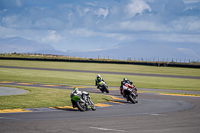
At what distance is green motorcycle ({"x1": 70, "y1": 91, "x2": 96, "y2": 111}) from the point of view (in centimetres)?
1811

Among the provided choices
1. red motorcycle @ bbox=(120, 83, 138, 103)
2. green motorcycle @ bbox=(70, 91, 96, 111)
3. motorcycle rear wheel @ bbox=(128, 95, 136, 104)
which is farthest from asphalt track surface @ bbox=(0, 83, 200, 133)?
red motorcycle @ bbox=(120, 83, 138, 103)

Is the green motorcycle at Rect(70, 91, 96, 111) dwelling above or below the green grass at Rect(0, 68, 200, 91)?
above

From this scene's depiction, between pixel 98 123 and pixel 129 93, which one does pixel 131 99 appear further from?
pixel 98 123

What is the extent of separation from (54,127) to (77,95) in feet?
18.6

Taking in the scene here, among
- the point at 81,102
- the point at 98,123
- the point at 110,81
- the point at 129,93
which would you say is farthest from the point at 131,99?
the point at 110,81

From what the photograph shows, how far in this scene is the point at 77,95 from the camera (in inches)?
715

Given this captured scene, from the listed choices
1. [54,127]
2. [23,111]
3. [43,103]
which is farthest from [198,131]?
[43,103]

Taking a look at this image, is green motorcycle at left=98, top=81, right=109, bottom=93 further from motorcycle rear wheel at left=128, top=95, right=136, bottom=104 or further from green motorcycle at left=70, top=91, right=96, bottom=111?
green motorcycle at left=70, top=91, right=96, bottom=111

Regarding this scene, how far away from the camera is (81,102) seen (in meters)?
18.2

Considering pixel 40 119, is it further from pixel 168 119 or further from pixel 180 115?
pixel 180 115

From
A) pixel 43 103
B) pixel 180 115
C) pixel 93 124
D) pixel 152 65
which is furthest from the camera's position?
pixel 152 65

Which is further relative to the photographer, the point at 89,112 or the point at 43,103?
the point at 43,103

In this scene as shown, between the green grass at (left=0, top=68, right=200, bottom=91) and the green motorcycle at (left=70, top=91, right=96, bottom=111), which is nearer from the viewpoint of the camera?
the green motorcycle at (left=70, top=91, right=96, bottom=111)

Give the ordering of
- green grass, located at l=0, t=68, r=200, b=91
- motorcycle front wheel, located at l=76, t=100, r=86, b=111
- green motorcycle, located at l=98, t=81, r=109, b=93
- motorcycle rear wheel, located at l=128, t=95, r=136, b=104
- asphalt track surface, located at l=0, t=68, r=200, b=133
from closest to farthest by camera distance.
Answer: asphalt track surface, located at l=0, t=68, r=200, b=133 < motorcycle front wheel, located at l=76, t=100, r=86, b=111 < motorcycle rear wheel, located at l=128, t=95, r=136, b=104 < green motorcycle, located at l=98, t=81, r=109, b=93 < green grass, located at l=0, t=68, r=200, b=91
